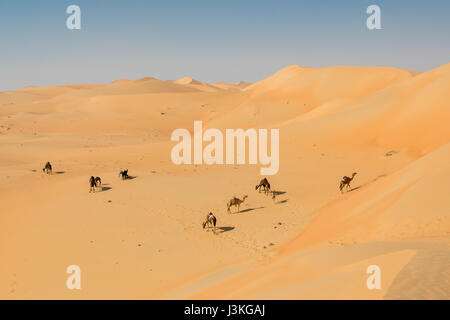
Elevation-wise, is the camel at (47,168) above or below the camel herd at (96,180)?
above

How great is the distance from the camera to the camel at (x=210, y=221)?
13.4 meters

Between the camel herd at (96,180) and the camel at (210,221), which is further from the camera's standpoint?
the camel herd at (96,180)

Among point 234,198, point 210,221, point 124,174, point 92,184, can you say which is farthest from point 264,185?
point 92,184

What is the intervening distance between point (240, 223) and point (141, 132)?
1362 inches

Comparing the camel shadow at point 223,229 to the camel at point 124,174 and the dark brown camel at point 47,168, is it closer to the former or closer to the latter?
the camel at point 124,174

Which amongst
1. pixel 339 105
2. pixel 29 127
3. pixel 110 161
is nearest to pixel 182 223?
pixel 110 161

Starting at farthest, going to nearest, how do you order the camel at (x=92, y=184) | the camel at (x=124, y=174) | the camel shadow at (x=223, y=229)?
the camel at (x=124, y=174) < the camel at (x=92, y=184) < the camel shadow at (x=223, y=229)

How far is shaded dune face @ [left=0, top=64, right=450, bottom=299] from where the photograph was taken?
8.48 m

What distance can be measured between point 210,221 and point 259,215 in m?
2.50

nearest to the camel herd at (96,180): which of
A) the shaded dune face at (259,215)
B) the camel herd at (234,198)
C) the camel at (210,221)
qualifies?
the camel herd at (234,198)

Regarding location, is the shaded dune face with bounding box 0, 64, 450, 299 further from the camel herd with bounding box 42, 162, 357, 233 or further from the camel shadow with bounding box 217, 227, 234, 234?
the camel herd with bounding box 42, 162, 357, 233

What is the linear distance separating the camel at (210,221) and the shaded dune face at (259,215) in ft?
1.02
